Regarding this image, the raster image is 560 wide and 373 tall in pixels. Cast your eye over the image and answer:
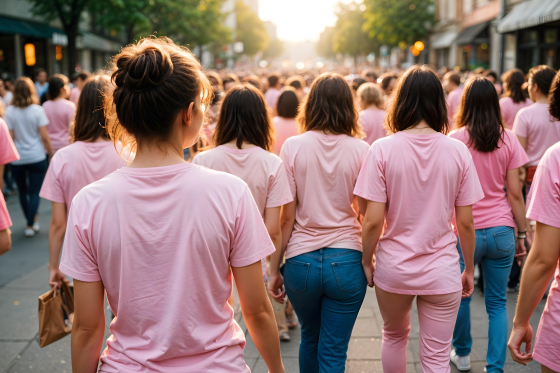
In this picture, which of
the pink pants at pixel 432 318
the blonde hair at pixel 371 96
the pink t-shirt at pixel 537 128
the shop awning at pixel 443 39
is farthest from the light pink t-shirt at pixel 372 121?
the shop awning at pixel 443 39

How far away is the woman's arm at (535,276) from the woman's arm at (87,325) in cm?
166

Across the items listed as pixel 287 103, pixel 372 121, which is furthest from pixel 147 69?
pixel 372 121

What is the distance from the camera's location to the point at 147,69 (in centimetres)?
161

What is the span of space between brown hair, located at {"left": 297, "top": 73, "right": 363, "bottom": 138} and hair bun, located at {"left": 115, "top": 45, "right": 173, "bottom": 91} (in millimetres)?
1724

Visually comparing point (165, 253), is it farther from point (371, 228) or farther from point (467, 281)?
point (467, 281)

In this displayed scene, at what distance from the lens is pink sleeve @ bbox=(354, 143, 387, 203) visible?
9.40ft

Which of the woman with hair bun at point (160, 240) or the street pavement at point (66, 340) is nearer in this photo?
the woman with hair bun at point (160, 240)

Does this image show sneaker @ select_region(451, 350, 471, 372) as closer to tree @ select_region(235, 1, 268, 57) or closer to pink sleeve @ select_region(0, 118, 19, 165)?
pink sleeve @ select_region(0, 118, 19, 165)

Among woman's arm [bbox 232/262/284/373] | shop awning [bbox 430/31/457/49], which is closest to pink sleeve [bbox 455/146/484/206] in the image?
woman's arm [bbox 232/262/284/373]

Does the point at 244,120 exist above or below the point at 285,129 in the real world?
above

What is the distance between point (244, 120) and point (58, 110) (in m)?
5.60

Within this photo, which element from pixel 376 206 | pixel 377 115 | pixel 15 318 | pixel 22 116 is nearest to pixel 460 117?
pixel 376 206

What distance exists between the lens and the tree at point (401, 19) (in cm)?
3894

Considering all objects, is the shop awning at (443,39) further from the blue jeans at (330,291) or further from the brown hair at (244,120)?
the blue jeans at (330,291)
